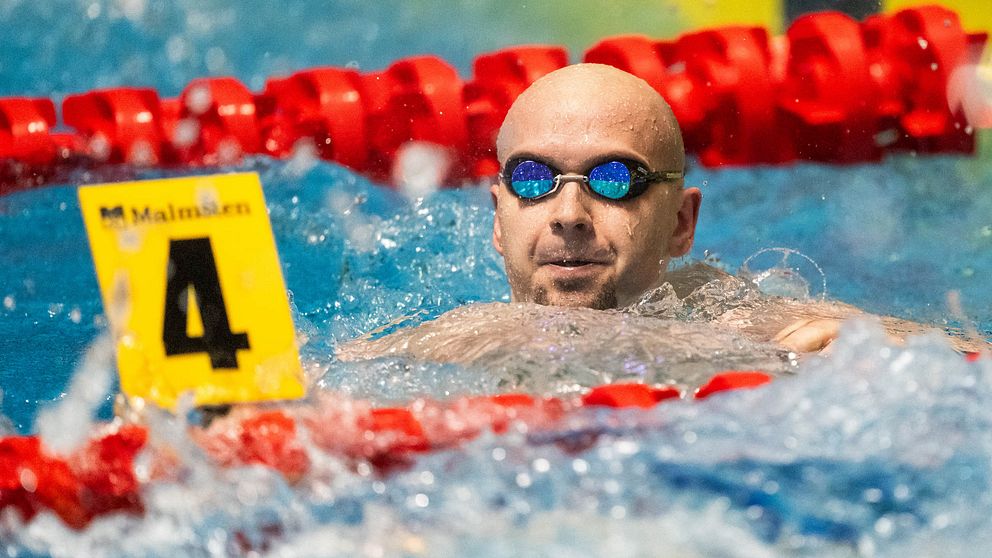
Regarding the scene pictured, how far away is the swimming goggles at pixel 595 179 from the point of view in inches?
81.3

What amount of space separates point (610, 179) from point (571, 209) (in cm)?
10

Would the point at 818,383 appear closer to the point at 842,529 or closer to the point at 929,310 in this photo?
the point at 842,529

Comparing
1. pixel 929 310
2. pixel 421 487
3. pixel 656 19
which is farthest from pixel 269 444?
pixel 656 19

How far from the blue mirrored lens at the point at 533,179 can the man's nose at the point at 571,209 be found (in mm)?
25

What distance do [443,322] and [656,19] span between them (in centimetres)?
321

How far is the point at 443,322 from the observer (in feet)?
7.07

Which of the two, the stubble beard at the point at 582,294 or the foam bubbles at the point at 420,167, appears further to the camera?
the foam bubbles at the point at 420,167

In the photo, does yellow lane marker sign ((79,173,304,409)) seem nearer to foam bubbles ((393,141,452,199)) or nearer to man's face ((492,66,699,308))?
man's face ((492,66,699,308))

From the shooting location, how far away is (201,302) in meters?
1.41

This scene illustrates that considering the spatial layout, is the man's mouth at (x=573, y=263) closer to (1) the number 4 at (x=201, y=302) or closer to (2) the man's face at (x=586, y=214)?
(2) the man's face at (x=586, y=214)

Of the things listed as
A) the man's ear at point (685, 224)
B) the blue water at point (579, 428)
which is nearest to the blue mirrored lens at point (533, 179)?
the man's ear at point (685, 224)

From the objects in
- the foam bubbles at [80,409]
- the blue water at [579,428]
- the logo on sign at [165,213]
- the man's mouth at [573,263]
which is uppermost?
the logo on sign at [165,213]

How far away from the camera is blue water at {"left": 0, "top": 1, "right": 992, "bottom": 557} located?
4.05 ft

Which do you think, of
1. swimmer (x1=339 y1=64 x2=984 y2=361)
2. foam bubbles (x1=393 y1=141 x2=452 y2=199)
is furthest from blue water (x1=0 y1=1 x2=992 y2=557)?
swimmer (x1=339 y1=64 x2=984 y2=361)
